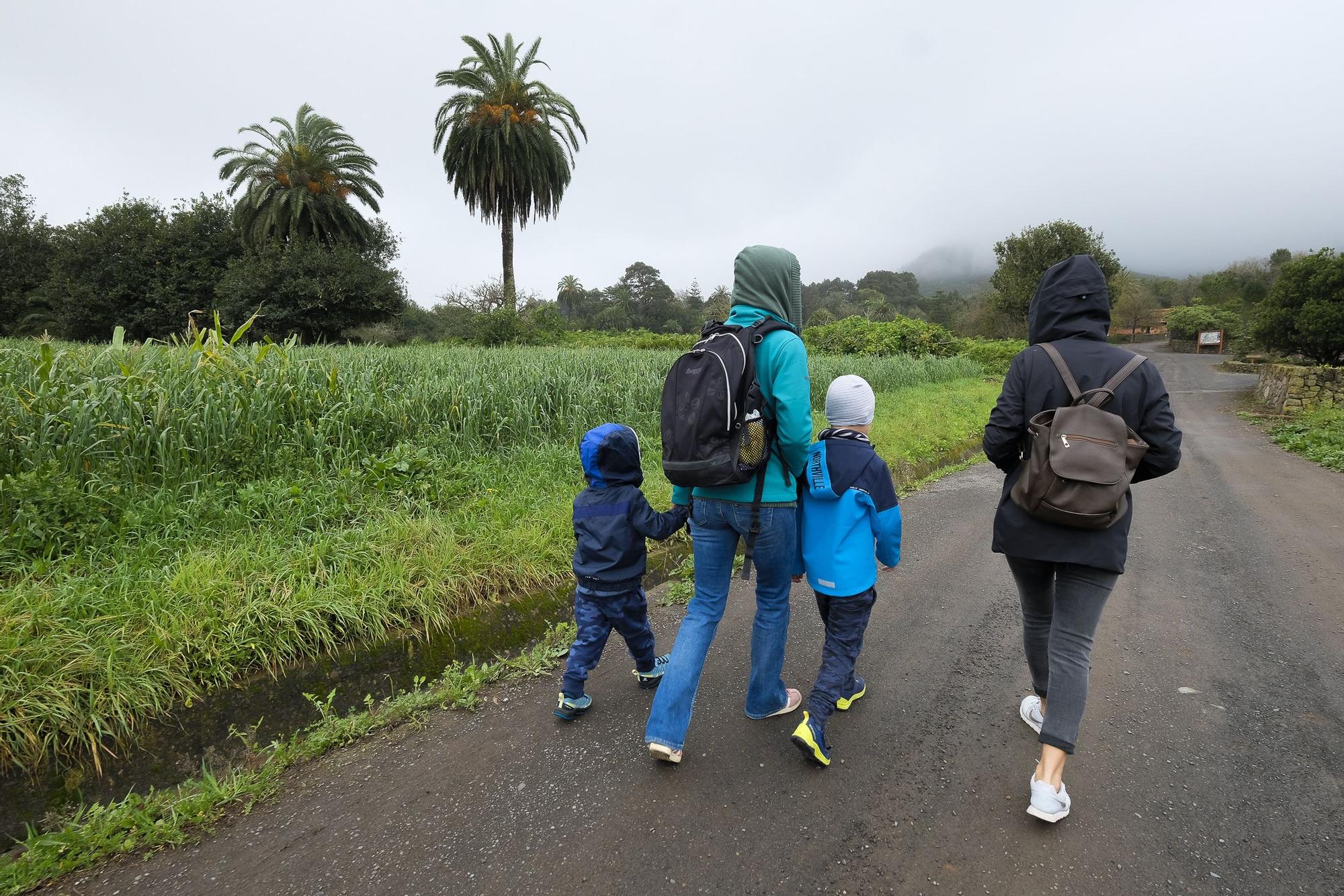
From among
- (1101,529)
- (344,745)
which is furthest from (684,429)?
(344,745)

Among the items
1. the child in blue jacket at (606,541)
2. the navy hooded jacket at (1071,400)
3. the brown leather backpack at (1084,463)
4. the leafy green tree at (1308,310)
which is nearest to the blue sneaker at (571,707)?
the child in blue jacket at (606,541)

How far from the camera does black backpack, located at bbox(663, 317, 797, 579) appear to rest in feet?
7.50

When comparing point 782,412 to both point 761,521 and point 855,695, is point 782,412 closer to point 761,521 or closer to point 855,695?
point 761,521

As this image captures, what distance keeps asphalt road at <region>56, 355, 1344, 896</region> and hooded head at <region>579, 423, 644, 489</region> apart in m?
1.05

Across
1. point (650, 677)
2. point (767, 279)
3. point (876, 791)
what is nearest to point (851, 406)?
point (767, 279)

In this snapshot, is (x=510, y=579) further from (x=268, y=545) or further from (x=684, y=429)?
(x=684, y=429)

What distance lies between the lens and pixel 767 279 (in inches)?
98.7

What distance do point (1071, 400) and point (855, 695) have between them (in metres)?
1.55

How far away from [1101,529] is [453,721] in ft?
8.75

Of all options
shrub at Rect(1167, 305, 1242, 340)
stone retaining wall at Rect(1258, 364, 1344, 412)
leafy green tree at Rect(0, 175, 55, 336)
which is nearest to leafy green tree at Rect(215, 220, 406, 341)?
leafy green tree at Rect(0, 175, 55, 336)

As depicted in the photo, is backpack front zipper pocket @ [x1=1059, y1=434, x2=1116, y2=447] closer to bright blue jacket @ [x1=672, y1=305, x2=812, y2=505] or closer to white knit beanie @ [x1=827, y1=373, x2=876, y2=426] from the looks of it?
white knit beanie @ [x1=827, y1=373, x2=876, y2=426]

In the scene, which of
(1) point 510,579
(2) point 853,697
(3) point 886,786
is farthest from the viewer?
(1) point 510,579

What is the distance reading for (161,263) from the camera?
1173 inches

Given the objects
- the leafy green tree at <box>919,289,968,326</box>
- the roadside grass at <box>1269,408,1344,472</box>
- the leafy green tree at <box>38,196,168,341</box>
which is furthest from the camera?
the leafy green tree at <box>919,289,968,326</box>
